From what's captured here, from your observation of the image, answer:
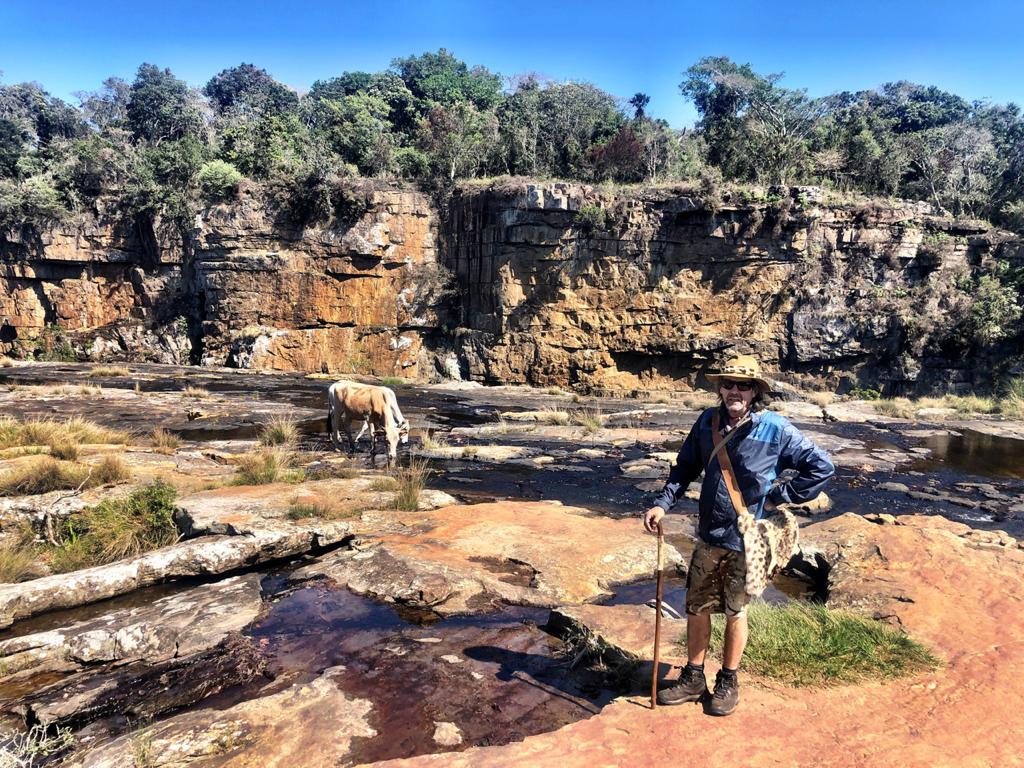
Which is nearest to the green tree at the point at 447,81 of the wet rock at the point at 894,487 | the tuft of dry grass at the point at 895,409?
the tuft of dry grass at the point at 895,409

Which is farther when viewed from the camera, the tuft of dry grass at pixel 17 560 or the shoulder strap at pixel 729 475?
the tuft of dry grass at pixel 17 560

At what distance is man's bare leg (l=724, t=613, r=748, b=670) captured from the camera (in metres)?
3.51

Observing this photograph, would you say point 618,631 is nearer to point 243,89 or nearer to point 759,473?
point 759,473

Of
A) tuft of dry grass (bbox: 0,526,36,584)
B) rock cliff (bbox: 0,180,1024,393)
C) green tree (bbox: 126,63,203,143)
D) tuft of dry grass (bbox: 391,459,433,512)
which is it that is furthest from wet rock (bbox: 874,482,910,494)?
green tree (bbox: 126,63,203,143)

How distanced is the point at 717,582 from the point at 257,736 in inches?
107

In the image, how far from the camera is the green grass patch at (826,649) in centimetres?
381

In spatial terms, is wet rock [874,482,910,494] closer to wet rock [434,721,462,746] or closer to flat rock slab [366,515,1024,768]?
flat rock slab [366,515,1024,768]

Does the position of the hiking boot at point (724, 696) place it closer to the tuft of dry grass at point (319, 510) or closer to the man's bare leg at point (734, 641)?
the man's bare leg at point (734, 641)

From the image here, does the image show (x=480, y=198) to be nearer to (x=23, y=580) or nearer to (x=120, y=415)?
(x=120, y=415)

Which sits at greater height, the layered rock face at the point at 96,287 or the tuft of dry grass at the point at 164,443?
the layered rock face at the point at 96,287

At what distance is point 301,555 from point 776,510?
15.2 feet

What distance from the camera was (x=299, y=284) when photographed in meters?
33.0

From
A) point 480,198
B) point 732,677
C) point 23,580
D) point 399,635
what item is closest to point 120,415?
point 23,580

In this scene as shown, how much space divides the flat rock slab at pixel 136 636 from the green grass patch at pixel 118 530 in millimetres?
1536
